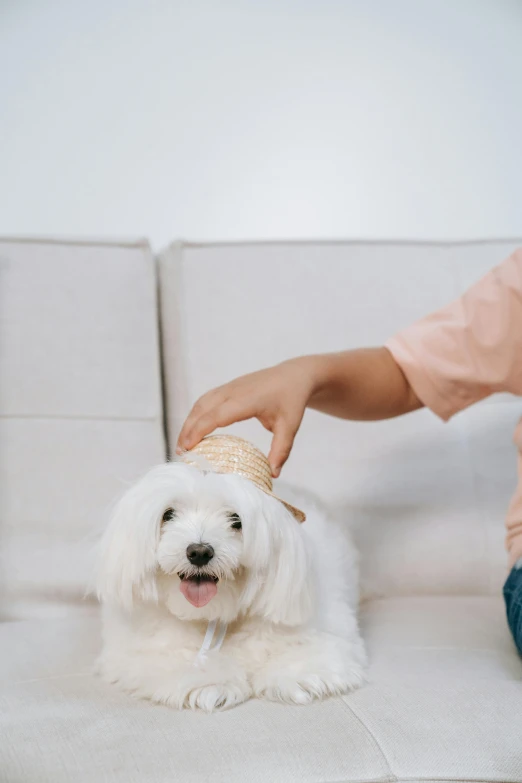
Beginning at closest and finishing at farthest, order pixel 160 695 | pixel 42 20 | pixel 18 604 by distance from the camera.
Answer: pixel 160 695, pixel 18 604, pixel 42 20

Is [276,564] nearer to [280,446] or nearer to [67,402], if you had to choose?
[280,446]

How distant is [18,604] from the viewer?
1.36m

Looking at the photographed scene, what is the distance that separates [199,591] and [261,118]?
138cm

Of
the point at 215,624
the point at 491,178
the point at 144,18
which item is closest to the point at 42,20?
the point at 144,18

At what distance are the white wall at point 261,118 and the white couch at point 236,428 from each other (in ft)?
1.13

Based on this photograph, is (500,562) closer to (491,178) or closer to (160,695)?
(160,695)

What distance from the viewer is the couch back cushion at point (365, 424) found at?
1493 mm

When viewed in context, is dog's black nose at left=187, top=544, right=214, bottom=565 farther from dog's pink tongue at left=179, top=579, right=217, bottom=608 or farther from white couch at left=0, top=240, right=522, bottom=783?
white couch at left=0, top=240, right=522, bottom=783

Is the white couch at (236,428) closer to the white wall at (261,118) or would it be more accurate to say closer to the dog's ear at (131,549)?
the dog's ear at (131,549)

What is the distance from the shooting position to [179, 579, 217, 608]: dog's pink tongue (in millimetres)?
897

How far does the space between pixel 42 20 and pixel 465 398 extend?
4.39 feet

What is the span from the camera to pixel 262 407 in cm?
100

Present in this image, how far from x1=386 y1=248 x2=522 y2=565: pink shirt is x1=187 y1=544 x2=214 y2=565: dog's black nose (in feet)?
1.59

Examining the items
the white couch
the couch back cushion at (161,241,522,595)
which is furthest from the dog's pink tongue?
the couch back cushion at (161,241,522,595)
